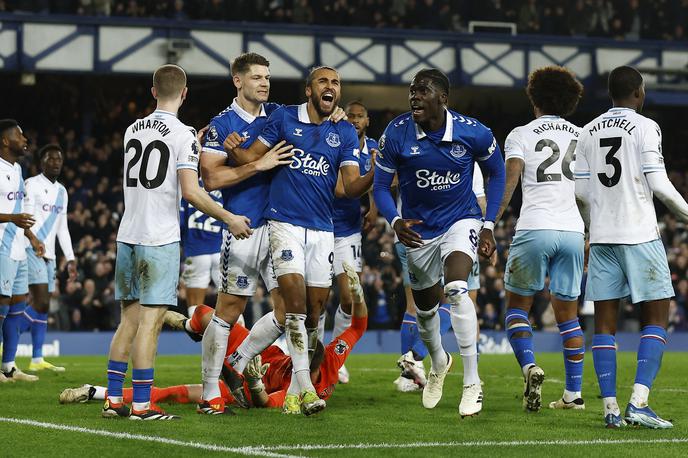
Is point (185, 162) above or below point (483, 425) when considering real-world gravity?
above

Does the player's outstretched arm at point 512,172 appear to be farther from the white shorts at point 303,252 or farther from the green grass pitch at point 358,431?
the green grass pitch at point 358,431

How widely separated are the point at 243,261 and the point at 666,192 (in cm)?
322

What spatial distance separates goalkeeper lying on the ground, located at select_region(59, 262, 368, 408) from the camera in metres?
9.45

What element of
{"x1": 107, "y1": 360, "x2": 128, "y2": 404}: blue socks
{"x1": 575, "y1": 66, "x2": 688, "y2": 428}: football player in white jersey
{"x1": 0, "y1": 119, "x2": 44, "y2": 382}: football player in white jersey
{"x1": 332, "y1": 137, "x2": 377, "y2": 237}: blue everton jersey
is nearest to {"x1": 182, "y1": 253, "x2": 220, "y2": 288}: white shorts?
{"x1": 0, "y1": 119, "x2": 44, "y2": 382}: football player in white jersey

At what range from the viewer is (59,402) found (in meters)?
9.81

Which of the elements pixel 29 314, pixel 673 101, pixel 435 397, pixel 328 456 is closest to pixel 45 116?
pixel 29 314

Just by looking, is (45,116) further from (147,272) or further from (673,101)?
(147,272)

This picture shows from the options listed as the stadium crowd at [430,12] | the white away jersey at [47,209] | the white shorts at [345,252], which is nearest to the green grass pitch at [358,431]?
the white shorts at [345,252]

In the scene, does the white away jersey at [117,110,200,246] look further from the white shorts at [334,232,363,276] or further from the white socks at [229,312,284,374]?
the white shorts at [334,232,363,276]

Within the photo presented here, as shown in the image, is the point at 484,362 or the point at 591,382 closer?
the point at 591,382

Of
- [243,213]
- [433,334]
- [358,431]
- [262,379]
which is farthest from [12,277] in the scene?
[358,431]

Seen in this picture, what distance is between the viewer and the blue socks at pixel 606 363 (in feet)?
→ 26.3

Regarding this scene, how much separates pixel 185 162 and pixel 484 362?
994 centimetres

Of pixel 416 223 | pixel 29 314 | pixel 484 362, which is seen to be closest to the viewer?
pixel 416 223
